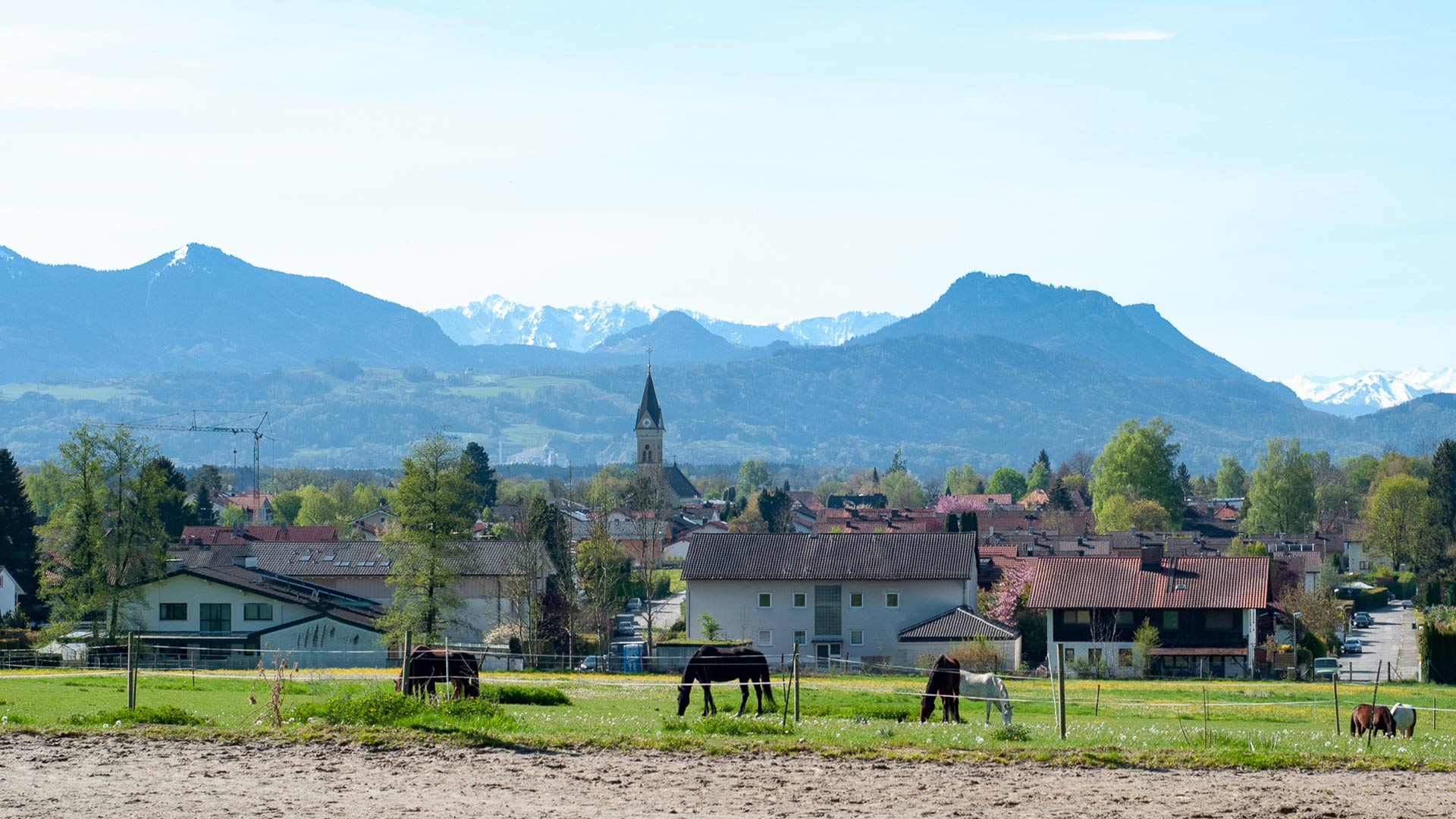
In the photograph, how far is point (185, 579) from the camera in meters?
70.6

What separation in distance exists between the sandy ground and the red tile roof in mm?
48559

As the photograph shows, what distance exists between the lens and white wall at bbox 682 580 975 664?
73625 mm

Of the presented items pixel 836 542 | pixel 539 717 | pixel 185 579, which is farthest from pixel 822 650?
pixel 539 717

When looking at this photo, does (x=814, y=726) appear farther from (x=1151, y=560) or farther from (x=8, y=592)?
(x=8, y=592)

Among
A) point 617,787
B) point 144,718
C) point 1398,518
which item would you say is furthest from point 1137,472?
point 617,787

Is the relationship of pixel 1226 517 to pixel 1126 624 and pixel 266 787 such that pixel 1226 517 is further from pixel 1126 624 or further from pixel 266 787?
pixel 266 787

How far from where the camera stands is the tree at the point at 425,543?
195ft

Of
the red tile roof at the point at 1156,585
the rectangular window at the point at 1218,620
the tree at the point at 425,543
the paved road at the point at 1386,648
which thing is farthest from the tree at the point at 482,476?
the rectangular window at the point at 1218,620

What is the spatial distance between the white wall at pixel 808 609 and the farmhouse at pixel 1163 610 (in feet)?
16.6

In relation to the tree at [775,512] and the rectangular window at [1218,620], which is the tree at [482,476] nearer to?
the tree at [775,512]

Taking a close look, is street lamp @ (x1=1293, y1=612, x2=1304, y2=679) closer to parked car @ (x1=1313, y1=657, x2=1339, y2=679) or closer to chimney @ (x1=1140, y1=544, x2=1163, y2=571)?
parked car @ (x1=1313, y1=657, x2=1339, y2=679)

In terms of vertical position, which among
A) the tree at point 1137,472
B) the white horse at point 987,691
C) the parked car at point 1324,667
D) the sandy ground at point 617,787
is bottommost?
the parked car at point 1324,667

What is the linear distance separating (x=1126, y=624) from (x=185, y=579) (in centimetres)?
3973

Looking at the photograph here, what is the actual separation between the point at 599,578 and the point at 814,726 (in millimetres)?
57985
